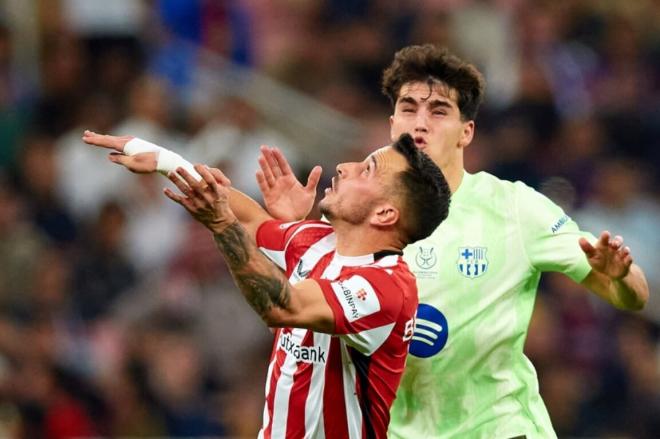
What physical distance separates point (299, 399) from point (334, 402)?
0.45 feet

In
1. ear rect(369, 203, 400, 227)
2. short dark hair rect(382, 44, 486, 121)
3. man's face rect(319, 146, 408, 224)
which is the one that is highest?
short dark hair rect(382, 44, 486, 121)

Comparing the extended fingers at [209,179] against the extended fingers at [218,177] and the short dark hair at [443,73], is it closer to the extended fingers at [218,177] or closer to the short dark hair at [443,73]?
the extended fingers at [218,177]

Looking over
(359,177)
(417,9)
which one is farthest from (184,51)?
(359,177)

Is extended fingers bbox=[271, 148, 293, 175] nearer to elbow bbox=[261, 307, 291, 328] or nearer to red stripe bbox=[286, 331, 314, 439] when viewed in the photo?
red stripe bbox=[286, 331, 314, 439]

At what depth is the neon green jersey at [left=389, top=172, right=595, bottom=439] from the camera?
693 cm

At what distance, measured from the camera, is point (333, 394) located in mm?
6148

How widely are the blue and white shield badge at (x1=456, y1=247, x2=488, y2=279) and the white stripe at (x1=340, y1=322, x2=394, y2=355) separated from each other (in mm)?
1028

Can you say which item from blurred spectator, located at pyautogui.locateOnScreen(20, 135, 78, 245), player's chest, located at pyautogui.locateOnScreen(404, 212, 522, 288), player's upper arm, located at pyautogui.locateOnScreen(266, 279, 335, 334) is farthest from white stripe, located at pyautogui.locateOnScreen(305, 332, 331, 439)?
blurred spectator, located at pyautogui.locateOnScreen(20, 135, 78, 245)

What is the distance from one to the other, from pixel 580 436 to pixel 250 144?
3.37 metres

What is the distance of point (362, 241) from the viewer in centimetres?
620

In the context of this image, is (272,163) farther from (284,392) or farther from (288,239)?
(284,392)

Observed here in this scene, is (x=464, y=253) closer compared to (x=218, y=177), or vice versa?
(x=218, y=177)

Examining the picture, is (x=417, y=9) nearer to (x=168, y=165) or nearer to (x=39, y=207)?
(x=39, y=207)

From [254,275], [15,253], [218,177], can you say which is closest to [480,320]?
[254,275]
